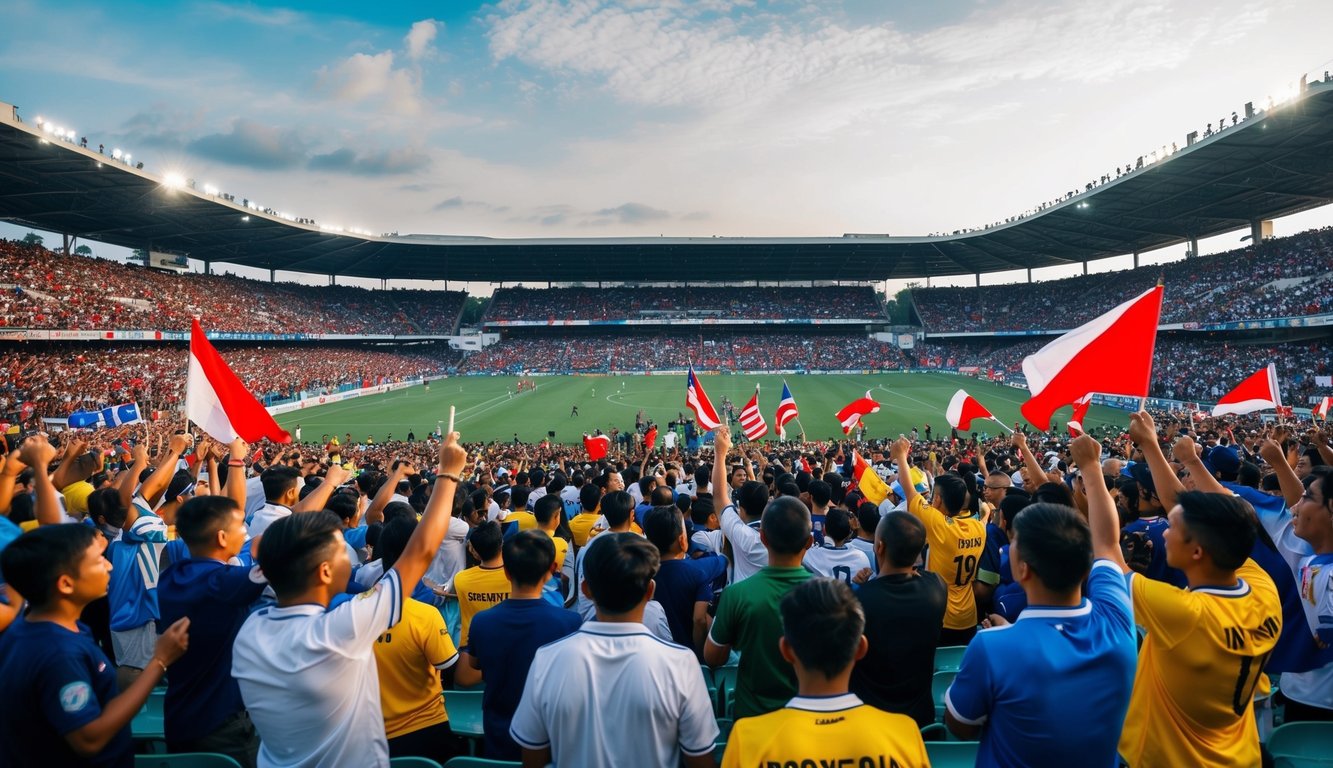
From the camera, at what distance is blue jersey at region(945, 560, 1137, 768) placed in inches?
98.2

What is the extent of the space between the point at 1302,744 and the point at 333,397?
50.9 meters

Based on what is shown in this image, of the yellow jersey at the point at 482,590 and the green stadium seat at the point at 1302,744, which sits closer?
the green stadium seat at the point at 1302,744

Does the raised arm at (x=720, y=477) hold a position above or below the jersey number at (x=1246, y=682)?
above

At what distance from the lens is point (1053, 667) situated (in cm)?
249

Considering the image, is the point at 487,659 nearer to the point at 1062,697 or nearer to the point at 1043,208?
the point at 1062,697

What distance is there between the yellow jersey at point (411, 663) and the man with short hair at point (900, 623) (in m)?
2.26

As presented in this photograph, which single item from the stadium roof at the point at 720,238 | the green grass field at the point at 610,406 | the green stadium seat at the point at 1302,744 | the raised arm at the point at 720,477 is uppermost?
the stadium roof at the point at 720,238

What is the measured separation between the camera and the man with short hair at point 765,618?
131 inches

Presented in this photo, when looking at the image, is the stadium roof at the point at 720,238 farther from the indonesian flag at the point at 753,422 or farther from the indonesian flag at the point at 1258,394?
the indonesian flag at the point at 753,422

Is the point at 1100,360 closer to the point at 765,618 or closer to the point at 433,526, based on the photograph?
the point at 765,618

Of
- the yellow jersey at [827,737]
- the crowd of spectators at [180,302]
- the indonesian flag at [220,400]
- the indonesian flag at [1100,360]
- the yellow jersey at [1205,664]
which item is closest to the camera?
the yellow jersey at [827,737]

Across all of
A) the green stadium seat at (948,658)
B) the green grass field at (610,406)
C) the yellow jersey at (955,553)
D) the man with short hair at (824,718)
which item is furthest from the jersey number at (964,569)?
the green grass field at (610,406)

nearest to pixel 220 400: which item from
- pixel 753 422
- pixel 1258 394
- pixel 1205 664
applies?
pixel 1205 664

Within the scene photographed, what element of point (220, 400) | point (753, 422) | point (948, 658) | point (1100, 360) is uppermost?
point (1100, 360)
